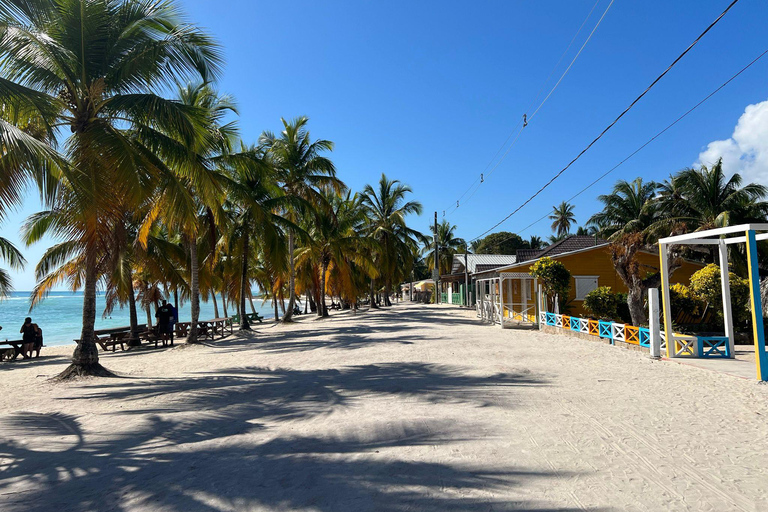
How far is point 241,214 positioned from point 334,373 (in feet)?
42.4

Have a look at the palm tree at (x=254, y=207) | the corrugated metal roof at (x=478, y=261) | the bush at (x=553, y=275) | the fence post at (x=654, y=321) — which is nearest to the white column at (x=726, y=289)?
the fence post at (x=654, y=321)

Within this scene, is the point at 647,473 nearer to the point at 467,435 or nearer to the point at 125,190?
the point at 467,435

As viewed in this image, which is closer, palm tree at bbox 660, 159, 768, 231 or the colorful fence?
the colorful fence

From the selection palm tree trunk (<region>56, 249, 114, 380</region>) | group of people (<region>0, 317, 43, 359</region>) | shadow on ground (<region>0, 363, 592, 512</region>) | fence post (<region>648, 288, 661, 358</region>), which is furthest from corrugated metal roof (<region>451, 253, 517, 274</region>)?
shadow on ground (<region>0, 363, 592, 512</region>)

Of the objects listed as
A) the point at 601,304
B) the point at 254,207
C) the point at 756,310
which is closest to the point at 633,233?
the point at 601,304

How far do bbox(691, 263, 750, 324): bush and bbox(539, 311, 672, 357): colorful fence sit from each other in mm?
2093

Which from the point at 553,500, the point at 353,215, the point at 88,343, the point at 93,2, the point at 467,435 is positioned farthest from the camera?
the point at 353,215

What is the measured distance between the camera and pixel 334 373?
9109 millimetres

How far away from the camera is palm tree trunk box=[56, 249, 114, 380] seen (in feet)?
30.3

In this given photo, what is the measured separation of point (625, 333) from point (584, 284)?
1010 centimetres

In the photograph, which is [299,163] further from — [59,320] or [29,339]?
[59,320]

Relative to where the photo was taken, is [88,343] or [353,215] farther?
[353,215]

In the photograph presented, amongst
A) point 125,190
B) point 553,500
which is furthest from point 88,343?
point 553,500

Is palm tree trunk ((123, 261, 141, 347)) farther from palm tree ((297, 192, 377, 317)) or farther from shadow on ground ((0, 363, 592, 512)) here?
shadow on ground ((0, 363, 592, 512))
